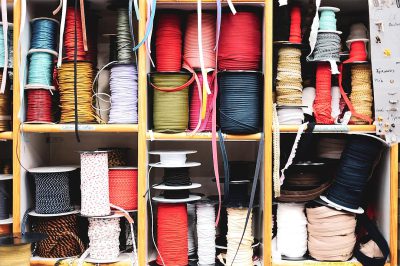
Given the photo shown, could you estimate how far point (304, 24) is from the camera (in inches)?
87.3

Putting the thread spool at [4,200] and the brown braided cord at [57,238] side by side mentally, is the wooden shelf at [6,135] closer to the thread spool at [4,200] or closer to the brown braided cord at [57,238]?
the thread spool at [4,200]

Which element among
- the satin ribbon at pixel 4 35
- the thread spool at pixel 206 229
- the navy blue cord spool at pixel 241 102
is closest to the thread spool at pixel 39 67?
the satin ribbon at pixel 4 35

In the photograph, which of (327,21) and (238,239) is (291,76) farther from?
(238,239)

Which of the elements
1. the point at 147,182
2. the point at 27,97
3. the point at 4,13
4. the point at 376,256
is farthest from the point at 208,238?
the point at 4,13

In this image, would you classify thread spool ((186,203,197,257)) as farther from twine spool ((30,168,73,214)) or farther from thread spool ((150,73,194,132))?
twine spool ((30,168,73,214))

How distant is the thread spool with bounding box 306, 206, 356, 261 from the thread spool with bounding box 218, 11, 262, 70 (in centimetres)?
80

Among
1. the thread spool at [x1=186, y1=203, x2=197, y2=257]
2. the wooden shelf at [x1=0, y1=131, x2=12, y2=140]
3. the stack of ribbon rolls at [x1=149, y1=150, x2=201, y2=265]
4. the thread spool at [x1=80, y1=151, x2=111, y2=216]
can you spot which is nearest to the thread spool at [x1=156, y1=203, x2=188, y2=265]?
the stack of ribbon rolls at [x1=149, y1=150, x2=201, y2=265]

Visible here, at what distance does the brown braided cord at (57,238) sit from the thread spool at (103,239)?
0.11 metres

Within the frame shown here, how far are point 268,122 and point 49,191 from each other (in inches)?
44.7

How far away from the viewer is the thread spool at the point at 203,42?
2057mm

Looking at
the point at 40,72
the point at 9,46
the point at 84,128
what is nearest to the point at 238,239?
the point at 84,128

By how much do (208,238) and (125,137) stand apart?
86 centimetres

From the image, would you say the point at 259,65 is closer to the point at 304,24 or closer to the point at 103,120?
the point at 304,24

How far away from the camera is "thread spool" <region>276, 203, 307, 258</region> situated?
2.01 meters
